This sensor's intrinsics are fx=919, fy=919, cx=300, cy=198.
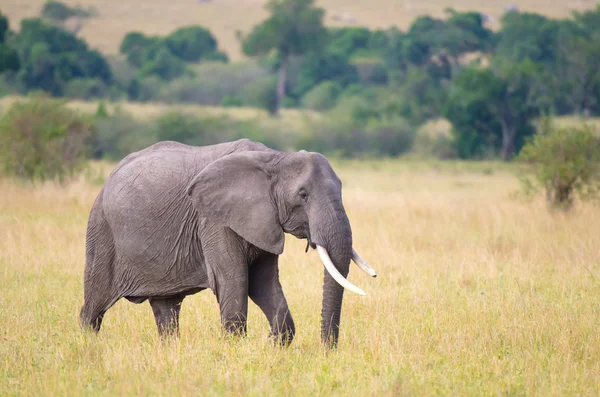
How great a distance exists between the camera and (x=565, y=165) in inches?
586

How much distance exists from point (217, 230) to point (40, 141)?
12890mm

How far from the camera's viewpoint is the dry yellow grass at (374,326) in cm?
572

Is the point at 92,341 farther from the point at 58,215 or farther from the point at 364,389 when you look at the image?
the point at 58,215

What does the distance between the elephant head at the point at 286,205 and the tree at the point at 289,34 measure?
51.2m

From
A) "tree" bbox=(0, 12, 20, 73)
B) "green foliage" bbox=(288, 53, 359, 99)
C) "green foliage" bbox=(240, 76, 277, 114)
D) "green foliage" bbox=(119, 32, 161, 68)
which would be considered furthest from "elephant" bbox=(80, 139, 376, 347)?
"green foliage" bbox=(119, 32, 161, 68)

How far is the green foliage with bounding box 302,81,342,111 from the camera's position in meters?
51.5

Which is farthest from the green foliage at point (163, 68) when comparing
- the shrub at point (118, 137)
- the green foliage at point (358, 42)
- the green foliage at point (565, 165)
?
the green foliage at point (565, 165)

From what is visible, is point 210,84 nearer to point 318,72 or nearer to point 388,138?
point 318,72

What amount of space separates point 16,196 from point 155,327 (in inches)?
333

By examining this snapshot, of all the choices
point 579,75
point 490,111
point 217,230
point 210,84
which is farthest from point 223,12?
point 217,230

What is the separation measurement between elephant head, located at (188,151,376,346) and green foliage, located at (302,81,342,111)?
148 feet

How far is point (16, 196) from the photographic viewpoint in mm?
15195

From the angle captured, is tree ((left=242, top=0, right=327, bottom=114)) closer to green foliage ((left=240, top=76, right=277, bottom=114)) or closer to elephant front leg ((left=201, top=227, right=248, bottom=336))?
green foliage ((left=240, top=76, right=277, bottom=114))

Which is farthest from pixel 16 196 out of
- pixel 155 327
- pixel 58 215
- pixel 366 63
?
pixel 366 63
